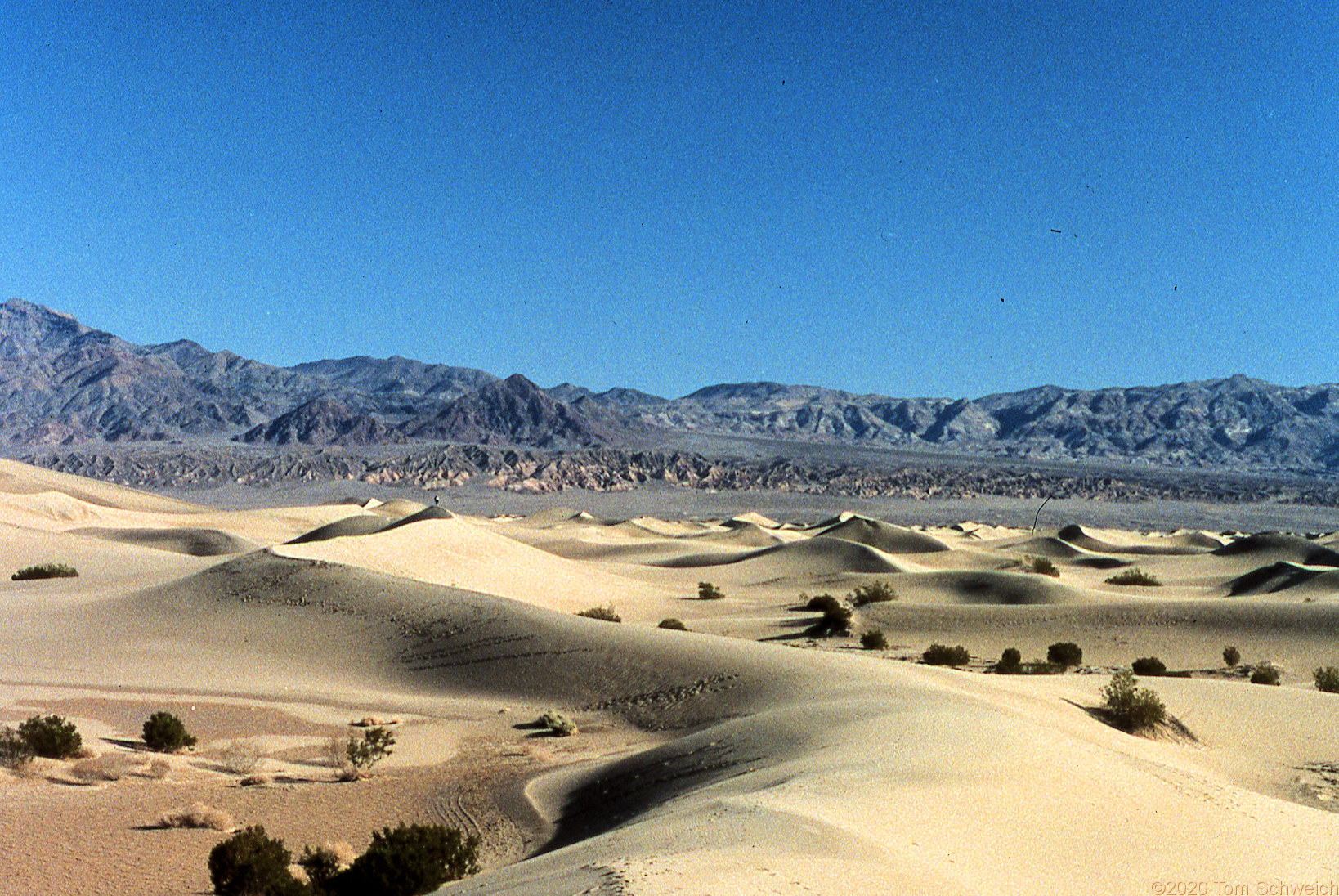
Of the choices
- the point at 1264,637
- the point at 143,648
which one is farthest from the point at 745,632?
the point at 143,648

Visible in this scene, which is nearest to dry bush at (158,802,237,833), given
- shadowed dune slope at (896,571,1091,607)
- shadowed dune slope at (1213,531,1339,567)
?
shadowed dune slope at (896,571,1091,607)

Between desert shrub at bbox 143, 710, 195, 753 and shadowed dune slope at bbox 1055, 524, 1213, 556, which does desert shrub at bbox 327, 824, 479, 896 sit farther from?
shadowed dune slope at bbox 1055, 524, 1213, 556

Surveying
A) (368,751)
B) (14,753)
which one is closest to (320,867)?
(368,751)

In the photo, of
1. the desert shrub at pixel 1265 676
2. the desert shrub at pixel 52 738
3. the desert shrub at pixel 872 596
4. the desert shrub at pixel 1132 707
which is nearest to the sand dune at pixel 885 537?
the desert shrub at pixel 872 596

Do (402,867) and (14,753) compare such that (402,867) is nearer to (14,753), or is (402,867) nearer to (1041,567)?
(14,753)

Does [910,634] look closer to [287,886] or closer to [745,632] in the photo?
[745,632]

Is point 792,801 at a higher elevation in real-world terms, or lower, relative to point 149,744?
higher

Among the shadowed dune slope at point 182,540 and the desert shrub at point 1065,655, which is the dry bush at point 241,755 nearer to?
the desert shrub at point 1065,655
